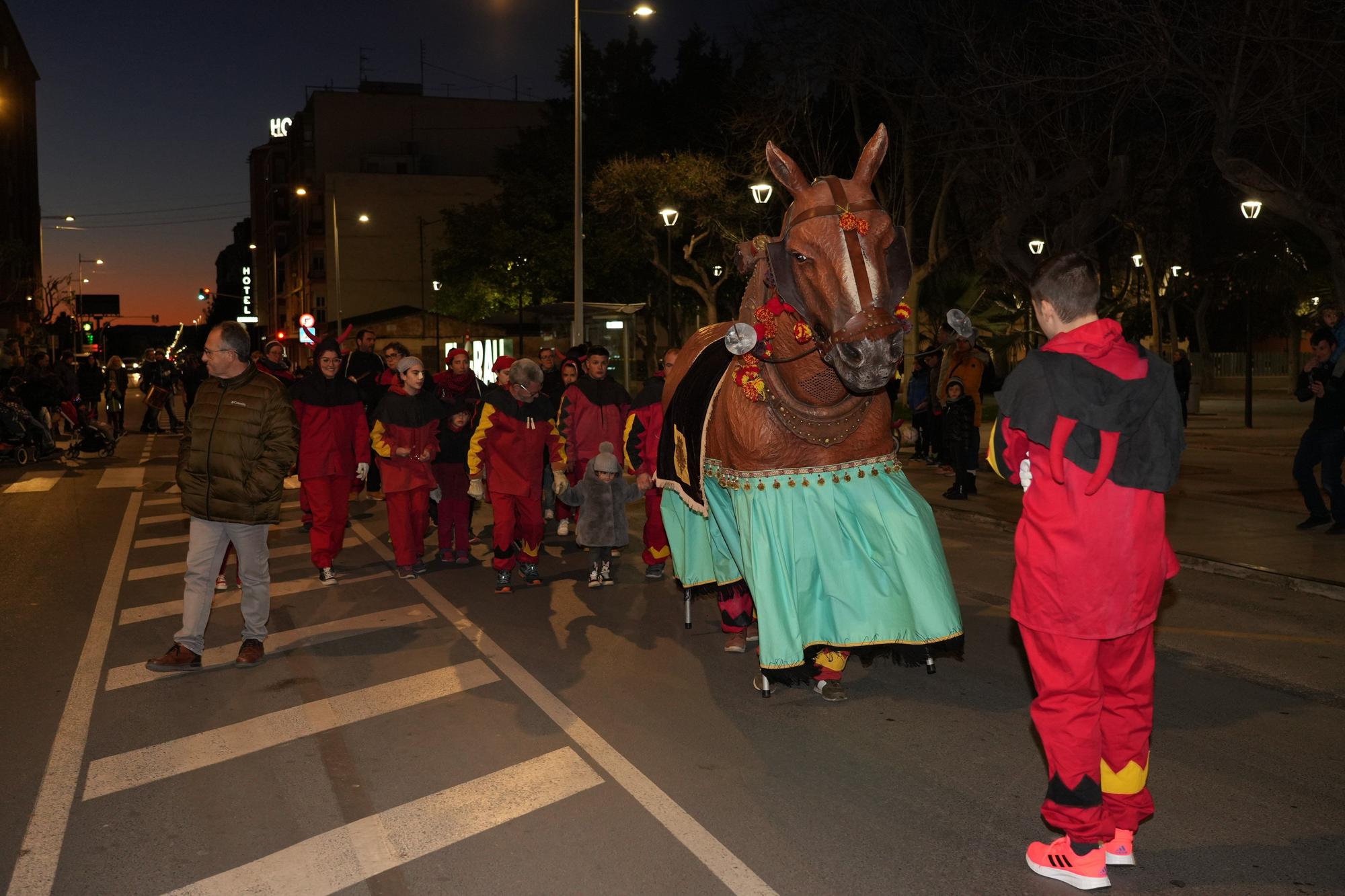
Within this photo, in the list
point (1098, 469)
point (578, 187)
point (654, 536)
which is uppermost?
point (578, 187)

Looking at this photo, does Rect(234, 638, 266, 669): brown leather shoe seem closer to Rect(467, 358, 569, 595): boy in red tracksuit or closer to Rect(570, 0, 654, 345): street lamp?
Rect(467, 358, 569, 595): boy in red tracksuit

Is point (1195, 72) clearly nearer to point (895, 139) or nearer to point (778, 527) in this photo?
point (778, 527)

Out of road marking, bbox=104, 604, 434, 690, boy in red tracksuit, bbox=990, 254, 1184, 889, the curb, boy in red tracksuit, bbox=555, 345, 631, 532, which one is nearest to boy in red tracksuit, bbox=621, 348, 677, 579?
boy in red tracksuit, bbox=555, 345, 631, 532

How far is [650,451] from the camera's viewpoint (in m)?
9.58

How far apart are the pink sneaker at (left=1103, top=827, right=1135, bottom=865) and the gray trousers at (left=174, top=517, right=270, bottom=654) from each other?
511 centimetres

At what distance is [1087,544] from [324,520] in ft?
24.8

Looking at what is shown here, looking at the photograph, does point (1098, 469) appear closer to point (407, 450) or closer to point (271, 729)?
point (271, 729)

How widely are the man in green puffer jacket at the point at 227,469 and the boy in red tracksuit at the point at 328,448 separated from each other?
9.04 feet

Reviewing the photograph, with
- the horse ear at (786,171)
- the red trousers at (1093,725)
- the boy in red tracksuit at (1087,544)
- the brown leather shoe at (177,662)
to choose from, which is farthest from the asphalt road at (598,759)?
the horse ear at (786,171)

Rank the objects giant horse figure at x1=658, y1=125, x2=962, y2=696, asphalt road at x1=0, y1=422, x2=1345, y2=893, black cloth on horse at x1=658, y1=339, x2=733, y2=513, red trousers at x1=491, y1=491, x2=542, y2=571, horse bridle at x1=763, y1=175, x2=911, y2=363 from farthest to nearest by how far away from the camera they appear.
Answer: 1. red trousers at x1=491, y1=491, x2=542, y2=571
2. black cloth on horse at x1=658, y1=339, x2=733, y2=513
3. giant horse figure at x1=658, y1=125, x2=962, y2=696
4. horse bridle at x1=763, y1=175, x2=911, y2=363
5. asphalt road at x1=0, y1=422, x2=1345, y2=893

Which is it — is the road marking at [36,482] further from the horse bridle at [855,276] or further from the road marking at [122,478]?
the horse bridle at [855,276]

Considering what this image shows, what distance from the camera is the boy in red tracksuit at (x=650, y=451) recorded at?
945cm

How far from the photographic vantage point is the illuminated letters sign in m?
126

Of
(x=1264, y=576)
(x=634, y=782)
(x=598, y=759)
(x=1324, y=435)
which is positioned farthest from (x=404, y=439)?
(x=1324, y=435)
